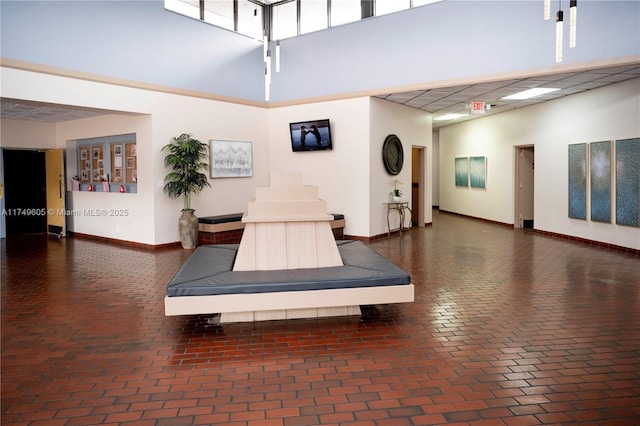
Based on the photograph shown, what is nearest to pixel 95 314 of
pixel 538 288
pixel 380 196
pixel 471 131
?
pixel 538 288

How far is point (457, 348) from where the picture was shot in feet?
11.3

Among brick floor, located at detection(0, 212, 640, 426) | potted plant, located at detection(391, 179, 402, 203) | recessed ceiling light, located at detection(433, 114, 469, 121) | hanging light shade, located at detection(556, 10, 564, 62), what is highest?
recessed ceiling light, located at detection(433, 114, 469, 121)

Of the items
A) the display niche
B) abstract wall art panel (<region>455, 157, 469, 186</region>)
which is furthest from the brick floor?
abstract wall art panel (<region>455, 157, 469, 186</region>)

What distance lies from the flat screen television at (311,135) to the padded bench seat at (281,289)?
5.44 meters

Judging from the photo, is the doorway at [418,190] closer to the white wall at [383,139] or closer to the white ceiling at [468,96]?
the white wall at [383,139]

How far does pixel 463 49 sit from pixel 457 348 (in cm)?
573

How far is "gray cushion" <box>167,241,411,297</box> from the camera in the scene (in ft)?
12.4

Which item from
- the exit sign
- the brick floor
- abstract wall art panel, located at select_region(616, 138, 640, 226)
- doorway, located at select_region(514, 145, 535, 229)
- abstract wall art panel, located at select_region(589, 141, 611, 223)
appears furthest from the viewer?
doorway, located at select_region(514, 145, 535, 229)

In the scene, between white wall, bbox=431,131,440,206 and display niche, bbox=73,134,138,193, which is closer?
display niche, bbox=73,134,138,193

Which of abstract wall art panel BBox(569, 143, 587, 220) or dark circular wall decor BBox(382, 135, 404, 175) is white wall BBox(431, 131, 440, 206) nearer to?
dark circular wall decor BBox(382, 135, 404, 175)

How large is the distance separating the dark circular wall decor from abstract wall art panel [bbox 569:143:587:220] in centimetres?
331

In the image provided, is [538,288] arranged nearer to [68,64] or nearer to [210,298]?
[210,298]

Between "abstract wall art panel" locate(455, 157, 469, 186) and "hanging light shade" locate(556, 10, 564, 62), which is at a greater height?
"hanging light shade" locate(556, 10, 564, 62)

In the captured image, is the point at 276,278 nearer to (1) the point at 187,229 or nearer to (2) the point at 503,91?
(1) the point at 187,229
